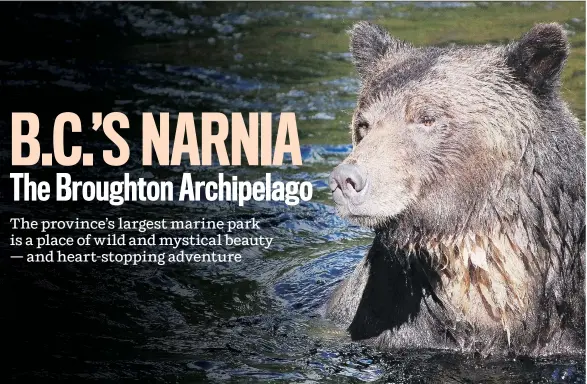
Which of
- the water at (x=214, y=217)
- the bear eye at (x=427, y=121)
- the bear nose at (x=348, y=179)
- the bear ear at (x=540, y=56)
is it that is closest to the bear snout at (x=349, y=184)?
the bear nose at (x=348, y=179)

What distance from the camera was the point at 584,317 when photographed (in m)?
7.40

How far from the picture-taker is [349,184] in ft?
21.7

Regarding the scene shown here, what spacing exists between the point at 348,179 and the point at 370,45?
160cm

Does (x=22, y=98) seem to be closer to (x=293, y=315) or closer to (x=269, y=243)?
(x=269, y=243)

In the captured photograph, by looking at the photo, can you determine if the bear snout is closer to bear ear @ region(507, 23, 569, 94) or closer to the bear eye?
the bear eye

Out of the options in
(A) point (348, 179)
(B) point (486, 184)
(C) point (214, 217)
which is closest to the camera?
(A) point (348, 179)

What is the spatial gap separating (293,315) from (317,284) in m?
0.75

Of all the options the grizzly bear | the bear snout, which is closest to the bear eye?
the grizzly bear

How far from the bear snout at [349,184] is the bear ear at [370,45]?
4.59 feet

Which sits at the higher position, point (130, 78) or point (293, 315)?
point (130, 78)

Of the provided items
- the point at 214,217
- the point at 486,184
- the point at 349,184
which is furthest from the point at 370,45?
the point at 214,217

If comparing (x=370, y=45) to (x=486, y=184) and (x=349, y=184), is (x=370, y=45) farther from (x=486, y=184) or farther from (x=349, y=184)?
(x=349, y=184)

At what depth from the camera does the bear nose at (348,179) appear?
6582 millimetres

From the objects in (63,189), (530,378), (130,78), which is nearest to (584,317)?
(530,378)
